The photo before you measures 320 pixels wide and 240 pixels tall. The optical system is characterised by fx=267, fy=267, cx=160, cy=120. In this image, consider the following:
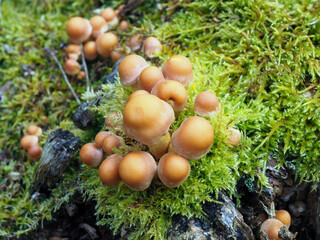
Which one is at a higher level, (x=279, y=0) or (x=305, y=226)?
(x=279, y=0)

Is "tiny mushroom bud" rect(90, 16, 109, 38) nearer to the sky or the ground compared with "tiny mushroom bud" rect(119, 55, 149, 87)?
nearer to the ground

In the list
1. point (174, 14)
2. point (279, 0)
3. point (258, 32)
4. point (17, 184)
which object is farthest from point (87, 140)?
point (279, 0)

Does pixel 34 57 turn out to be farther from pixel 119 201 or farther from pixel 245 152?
pixel 245 152

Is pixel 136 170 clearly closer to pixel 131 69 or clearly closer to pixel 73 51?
pixel 131 69

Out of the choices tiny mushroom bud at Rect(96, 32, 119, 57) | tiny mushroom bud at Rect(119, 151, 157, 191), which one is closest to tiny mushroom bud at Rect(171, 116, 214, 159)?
tiny mushroom bud at Rect(119, 151, 157, 191)

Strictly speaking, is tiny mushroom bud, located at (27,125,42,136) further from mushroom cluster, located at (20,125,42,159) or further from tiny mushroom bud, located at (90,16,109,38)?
tiny mushroom bud, located at (90,16,109,38)

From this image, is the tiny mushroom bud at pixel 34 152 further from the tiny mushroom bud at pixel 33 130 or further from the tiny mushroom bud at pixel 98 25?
the tiny mushroom bud at pixel 98 25
